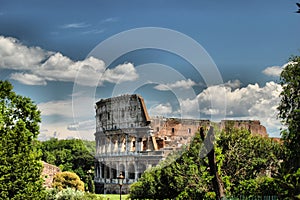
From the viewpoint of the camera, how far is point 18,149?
20781mm

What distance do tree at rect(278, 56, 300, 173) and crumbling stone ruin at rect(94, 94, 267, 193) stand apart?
132 feet

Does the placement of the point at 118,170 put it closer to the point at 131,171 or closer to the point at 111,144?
the point at 131,171

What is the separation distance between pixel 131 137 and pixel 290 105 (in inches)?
2037

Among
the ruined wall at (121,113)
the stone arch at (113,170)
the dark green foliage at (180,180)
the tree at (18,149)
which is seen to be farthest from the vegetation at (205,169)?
the stone arch at (113,170)

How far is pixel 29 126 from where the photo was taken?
73.1 ft

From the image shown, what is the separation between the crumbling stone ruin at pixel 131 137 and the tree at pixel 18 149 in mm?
41955

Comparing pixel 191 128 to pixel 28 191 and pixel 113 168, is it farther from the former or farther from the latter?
pixel 28 191

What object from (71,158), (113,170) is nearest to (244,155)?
(113,170)

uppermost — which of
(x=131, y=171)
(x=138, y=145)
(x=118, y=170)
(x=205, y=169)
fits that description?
(x=138, y=145)

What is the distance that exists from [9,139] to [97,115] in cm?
5898

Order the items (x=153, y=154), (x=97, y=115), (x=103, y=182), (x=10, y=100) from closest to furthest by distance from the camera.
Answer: (x=10, y=100)
(x=153, y=154)
(x=103, y=182)
(x=97, y=115)

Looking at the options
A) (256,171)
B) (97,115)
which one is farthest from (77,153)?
(256,171)

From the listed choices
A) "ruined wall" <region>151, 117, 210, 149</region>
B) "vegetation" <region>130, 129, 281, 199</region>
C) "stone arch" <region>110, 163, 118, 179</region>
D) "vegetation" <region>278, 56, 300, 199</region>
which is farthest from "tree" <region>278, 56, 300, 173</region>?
"stone arch" <region>110, 163, 118, 179</region>

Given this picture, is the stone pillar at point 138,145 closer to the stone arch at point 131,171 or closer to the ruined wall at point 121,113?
the ruined wall at point 121,113
